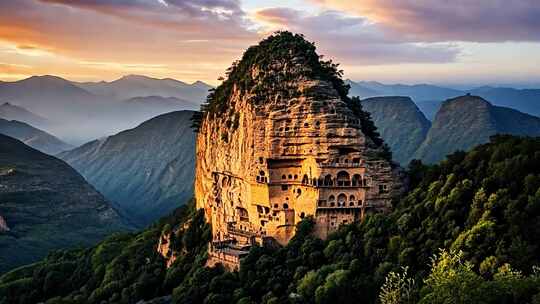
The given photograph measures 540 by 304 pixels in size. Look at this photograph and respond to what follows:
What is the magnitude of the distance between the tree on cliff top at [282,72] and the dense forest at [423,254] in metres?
14.1

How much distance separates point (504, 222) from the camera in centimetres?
7294

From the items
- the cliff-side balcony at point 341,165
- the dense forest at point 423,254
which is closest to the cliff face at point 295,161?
the cliff-side balcony at point 341,165

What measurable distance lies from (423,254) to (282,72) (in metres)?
31.8

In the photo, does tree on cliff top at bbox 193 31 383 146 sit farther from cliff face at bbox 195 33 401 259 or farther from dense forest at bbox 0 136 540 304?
dense forest at bbox 0 136 540 304

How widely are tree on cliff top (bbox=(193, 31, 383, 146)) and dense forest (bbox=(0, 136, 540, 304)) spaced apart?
14139 millimetres

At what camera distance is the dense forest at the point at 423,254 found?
216 ft

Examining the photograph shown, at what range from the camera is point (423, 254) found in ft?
250

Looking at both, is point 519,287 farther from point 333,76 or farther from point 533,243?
point 333,76

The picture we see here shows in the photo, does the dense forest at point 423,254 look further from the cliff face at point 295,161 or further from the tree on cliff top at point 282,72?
the tree on cliff top at point 282,72

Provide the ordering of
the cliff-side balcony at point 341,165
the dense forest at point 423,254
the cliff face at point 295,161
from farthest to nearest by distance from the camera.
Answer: the cliff face at point 295,161 → the cliff-side balcony at point 341,165 → the dense forest at point 423,254

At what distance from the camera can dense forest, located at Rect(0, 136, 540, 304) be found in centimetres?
6594

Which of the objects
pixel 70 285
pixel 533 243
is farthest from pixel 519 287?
pixel 70 285

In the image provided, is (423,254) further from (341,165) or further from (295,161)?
(295,161)

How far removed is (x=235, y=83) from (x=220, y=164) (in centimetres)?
1151
